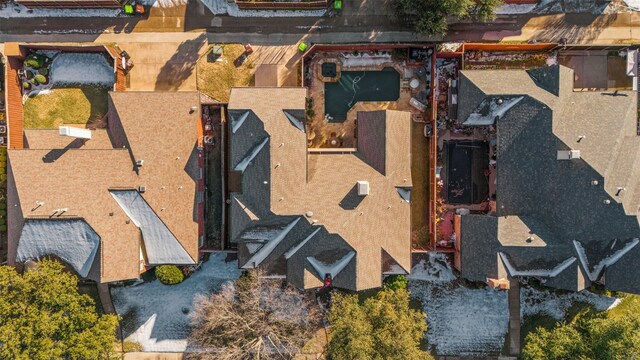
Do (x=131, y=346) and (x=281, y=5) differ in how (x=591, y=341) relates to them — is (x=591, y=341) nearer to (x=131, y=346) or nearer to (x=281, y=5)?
(x=281, y=5)

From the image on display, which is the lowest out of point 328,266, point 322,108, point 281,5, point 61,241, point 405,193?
point 328,266

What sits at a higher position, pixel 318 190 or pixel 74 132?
pixel 74 132

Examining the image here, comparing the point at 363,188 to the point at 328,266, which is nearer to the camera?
the point at 363,188

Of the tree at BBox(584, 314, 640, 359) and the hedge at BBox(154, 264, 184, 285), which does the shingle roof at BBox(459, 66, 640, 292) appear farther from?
the hedge at BBox(154, 264, 184, 285)

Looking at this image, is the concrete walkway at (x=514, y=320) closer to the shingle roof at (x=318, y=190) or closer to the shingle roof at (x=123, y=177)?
the shingle roof at (x=318, y=190)

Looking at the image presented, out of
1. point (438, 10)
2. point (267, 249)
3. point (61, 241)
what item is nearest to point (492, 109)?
point (438, 10)

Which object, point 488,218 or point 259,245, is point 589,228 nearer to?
point 488,218
